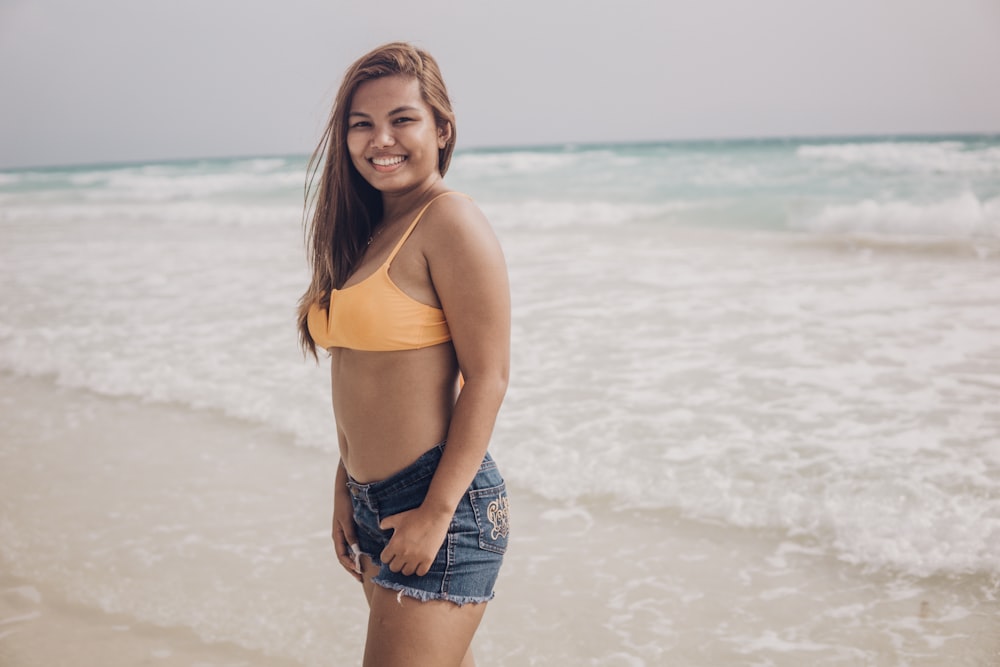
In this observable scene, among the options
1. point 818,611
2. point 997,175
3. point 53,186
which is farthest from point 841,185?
point 53,186

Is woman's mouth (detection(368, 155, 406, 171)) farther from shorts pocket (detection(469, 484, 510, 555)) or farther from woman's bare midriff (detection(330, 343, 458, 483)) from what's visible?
shorts pocket (detection(469, 484, 510, 555))

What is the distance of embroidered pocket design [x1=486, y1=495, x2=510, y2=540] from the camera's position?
1770 millimetres

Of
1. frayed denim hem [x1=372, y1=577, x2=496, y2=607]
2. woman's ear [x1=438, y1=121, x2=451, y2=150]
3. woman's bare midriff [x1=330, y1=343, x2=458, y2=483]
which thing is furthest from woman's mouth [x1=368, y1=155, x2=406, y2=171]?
frayed denim hem [x1=372, y1=577, x2=496, y2=607]

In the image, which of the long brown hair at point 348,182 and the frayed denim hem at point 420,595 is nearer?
the frayed denim hem at point 420,595

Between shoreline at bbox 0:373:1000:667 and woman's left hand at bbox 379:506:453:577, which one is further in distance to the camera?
shoreline at bbox 0:373:1000:667

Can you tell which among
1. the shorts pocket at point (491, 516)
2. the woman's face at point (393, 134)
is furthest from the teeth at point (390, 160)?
the shorts pocket at point (491, 516)

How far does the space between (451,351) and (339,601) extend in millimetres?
1832

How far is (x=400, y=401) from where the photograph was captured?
5.83 ft

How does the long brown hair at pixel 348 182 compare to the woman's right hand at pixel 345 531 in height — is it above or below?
above

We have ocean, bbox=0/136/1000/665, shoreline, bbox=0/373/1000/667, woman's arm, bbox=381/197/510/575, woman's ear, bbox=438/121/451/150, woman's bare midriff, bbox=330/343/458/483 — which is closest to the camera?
woman's arm, bbox=381/197/510/575

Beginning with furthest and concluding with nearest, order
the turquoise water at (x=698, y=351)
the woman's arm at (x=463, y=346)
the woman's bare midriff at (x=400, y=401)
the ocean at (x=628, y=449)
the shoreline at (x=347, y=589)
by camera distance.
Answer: the turquoise water at (x=698, y=351) < the ocean at (x=628, y=449) < the shoreline at (x=347, y=589) < the woman's bare midriff at (x=400, y=401) < the woman's arm at (x=463, y=346)

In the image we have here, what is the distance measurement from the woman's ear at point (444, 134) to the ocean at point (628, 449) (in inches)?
71.1

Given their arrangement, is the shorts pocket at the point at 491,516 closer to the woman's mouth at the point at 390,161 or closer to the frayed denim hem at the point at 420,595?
the frayed denim hem at the point at 420,595

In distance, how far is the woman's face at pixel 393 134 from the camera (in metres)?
1.82
